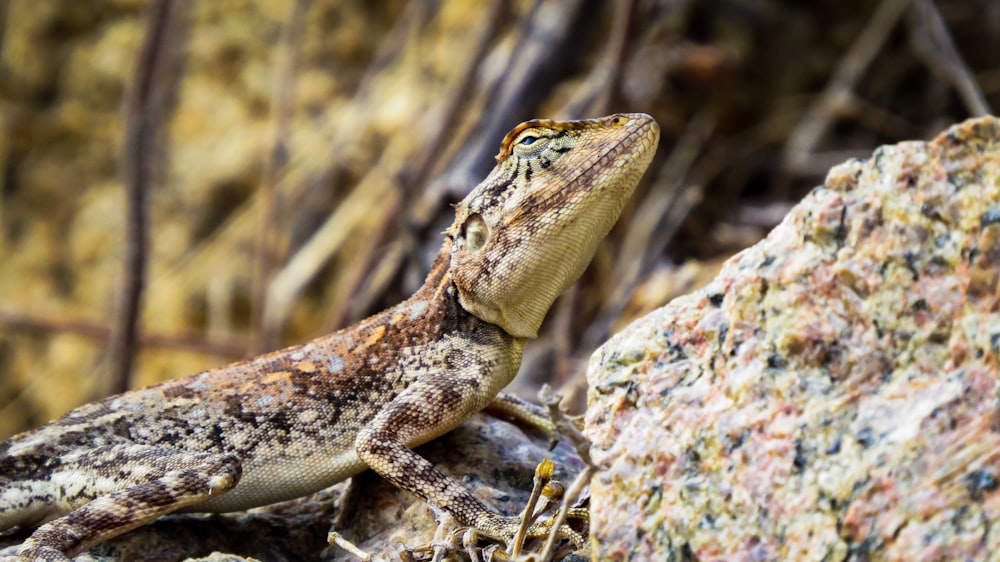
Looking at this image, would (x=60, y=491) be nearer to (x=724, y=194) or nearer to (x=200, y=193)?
(x=724, y=194)

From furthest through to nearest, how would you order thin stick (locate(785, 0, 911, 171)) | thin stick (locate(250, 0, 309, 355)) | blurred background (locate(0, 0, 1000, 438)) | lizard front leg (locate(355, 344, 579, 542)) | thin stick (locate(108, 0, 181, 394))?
thin stick (locate(785, 0, 911, 171))
thin stick (locate(250, 0, 309, 355))
blurred background (locate(0, 0, 1000, 438))
thin stick (locate(108, 0, 181, 394))
lizard front leg (locate(355, 344, 579, 542))

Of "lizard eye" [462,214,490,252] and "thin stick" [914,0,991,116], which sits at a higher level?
"thin stick" [914,0,991,116]

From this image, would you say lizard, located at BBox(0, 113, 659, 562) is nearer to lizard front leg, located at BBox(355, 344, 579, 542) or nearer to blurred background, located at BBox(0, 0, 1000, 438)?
lizard front leg, located at BBox(355, 344, 579, 542)

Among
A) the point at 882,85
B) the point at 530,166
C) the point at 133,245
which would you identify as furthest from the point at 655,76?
the point at 530,166

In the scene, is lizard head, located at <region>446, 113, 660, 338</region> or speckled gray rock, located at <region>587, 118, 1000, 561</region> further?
lizard head, located at <region>446, 113, 660, 338</region>

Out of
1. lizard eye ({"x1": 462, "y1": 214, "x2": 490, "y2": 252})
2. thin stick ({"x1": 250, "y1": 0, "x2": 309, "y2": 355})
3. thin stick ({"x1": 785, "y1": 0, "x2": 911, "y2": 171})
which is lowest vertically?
thin stick ({"x1": 250, "y1": 0, "x2": 309, "y2": 355})

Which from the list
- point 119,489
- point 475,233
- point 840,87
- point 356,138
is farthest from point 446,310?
point 356,138

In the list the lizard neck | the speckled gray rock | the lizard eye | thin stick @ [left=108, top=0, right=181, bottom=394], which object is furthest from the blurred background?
the speckled gray rock
